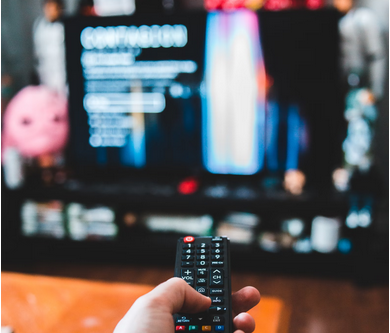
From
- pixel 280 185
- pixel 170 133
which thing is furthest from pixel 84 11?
pixel 280 185

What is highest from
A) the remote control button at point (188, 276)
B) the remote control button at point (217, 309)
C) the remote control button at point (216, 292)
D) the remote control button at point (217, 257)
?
the remote control button at point (217, 257)

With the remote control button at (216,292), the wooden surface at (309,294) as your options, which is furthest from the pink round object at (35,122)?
the remote control button at (216,292)

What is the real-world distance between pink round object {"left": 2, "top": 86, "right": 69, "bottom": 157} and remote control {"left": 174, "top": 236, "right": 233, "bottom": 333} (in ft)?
4.41

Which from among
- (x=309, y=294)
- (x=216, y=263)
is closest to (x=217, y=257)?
(x=216, y=263)

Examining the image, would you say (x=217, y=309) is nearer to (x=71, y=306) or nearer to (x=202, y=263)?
(x=202, y=263)

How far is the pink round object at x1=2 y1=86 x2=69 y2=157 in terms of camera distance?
1.74m

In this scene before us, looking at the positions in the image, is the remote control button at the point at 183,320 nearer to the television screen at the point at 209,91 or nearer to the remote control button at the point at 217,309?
the remote control button at the point at 217,309

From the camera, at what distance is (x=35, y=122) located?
1738mm

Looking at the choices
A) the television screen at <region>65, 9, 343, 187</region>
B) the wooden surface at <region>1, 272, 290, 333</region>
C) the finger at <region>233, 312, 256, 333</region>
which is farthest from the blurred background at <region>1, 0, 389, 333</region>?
the finger at <region>233, 312, 256, 333</region>

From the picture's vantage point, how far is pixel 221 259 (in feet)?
2.07

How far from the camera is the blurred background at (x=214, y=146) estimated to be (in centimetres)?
163

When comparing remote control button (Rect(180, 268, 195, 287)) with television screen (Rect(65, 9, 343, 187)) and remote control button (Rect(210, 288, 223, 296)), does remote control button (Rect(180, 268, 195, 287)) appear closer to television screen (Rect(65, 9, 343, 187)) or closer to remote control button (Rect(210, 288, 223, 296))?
remote control button (Rect(210, 288, 223, 296))

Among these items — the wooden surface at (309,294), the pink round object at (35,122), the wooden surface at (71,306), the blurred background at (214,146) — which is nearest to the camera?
the wooden surface at (71,306)

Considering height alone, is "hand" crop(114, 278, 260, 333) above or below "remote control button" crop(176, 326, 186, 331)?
above
